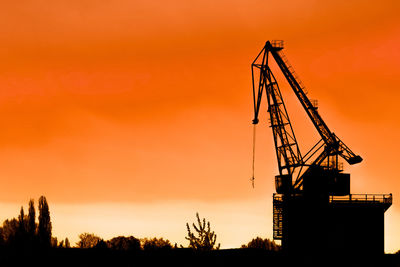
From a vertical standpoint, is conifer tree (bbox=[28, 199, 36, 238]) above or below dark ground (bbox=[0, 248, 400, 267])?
above

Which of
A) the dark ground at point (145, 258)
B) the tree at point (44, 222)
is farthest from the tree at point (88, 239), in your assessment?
the dark ground at point (145, 258)

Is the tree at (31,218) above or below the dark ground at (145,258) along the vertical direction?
above

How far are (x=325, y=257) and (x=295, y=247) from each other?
5.97 meters

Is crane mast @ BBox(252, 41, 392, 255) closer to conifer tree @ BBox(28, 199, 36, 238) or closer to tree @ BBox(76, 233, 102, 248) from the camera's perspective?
conifer tree @ BBox(28, 199, 36, 238)

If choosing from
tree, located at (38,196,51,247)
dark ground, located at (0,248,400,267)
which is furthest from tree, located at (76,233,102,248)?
dark ground, located at (0,248,400,267)

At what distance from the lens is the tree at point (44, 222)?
108 metres

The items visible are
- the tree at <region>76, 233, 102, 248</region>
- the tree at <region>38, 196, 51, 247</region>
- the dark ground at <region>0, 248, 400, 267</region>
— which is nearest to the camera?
the dark ground at <region>0, 248, 400, 267</region>

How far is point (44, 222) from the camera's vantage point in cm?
11269

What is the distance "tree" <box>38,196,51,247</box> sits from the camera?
10781cm

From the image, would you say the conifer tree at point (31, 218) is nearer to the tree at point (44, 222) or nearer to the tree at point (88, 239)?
the tree at point (44, 222)

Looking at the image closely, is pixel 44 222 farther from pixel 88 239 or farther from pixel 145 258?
pixel 88 239

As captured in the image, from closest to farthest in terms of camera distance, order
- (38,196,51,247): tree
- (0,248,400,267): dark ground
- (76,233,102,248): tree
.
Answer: (0,248,400,267): dark ground → (38,196,51,247): tree → (76,233,102,248): tree

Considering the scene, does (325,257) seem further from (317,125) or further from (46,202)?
(46,202)

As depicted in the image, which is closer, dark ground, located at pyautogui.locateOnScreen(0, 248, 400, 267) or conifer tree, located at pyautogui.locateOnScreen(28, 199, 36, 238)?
dark ground, located at pyautogui.locateOnScreen(0, 248, 400, 267)
